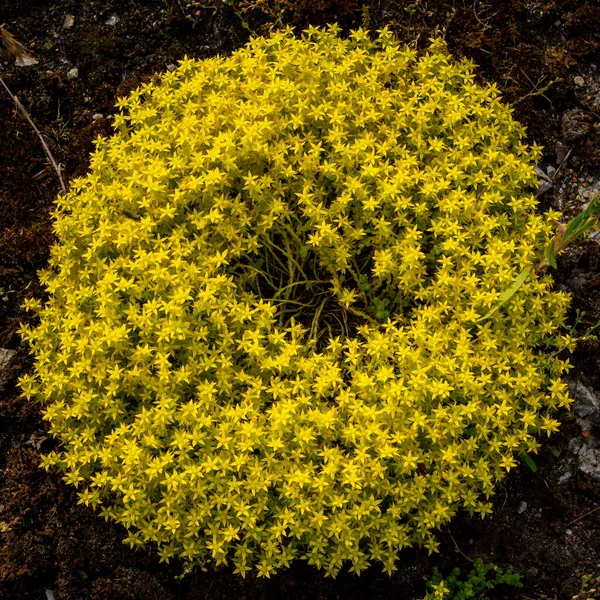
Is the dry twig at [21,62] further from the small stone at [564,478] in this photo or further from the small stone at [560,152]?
the small stone at [564,478]

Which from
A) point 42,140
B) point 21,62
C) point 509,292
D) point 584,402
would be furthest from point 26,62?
point 584,402

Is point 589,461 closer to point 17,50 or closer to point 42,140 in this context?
point 42,140

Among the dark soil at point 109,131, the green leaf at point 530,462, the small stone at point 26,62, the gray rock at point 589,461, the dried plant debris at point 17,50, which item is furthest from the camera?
the small stone at point 26,62

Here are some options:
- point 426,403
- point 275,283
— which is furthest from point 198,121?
point 426,403

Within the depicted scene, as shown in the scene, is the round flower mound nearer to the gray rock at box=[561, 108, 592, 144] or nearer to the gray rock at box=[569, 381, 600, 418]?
the gray rock at box=[569, 381, 600, 418]

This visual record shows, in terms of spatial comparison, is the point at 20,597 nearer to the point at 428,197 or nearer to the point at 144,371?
the point at 144,371

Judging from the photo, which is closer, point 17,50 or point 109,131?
point 17,50

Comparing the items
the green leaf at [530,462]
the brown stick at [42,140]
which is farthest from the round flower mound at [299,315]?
the brown stick at [42,140]
